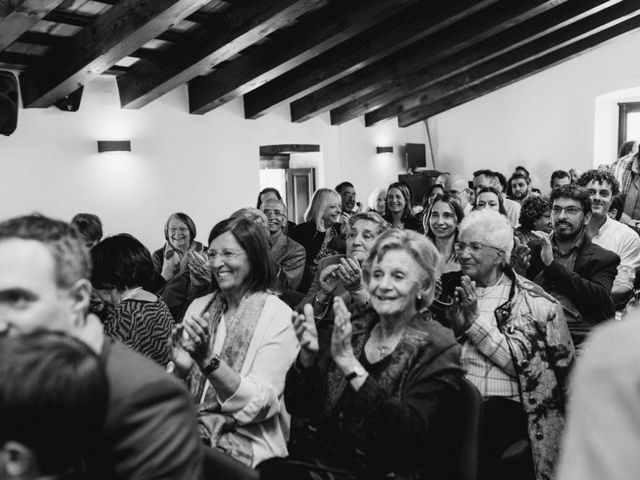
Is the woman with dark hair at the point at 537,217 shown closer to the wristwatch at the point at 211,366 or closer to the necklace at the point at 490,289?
the necklace at the point at 490,289

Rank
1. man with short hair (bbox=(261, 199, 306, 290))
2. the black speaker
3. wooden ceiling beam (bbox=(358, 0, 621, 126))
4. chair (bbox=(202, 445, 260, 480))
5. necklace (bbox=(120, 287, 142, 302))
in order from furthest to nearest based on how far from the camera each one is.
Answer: wooden ceiling beam (bbox=(358, 0, 621, 126))
the black speaker
man with short hair (bbox=(261, 199, 306, 290))
necklace (bbox=(120, 287, 142, 302))
chair (bbox=(202, 445, 260, 480))

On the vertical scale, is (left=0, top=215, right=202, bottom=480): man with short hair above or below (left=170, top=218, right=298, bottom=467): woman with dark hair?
above

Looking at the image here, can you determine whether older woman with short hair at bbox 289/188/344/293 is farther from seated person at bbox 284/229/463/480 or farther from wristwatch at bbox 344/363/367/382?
wristwatch at bbox 344/363/367/382

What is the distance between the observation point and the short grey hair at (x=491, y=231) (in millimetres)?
2600

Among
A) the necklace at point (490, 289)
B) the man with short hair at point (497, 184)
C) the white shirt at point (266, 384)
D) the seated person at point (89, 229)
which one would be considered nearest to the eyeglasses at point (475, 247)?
the necklace at point (490, 289)

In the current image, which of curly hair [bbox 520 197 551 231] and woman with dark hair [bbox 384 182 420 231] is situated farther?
woman with dark hair [bbox 384 182 420 231]

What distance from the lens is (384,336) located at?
212 centimetres

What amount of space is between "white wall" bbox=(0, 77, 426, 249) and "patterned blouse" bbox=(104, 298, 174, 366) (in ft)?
11.6

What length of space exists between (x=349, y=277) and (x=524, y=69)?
23.9 ft

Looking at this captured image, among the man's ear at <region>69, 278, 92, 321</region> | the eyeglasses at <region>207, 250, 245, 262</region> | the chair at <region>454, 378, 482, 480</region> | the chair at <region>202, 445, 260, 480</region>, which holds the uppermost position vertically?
the man's ear at <region>69, 278, 92, 321</region>

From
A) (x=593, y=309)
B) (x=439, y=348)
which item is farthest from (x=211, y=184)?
(x=439, y=348)

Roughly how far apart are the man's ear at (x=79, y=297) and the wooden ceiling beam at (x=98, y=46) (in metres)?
3.41

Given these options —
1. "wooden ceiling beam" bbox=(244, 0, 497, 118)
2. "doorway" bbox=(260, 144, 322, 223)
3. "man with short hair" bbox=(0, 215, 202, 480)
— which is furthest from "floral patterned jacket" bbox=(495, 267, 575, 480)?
"doorway" bbox=(260, 144, 322, 223)

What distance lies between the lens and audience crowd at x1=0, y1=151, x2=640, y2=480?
90 cm
